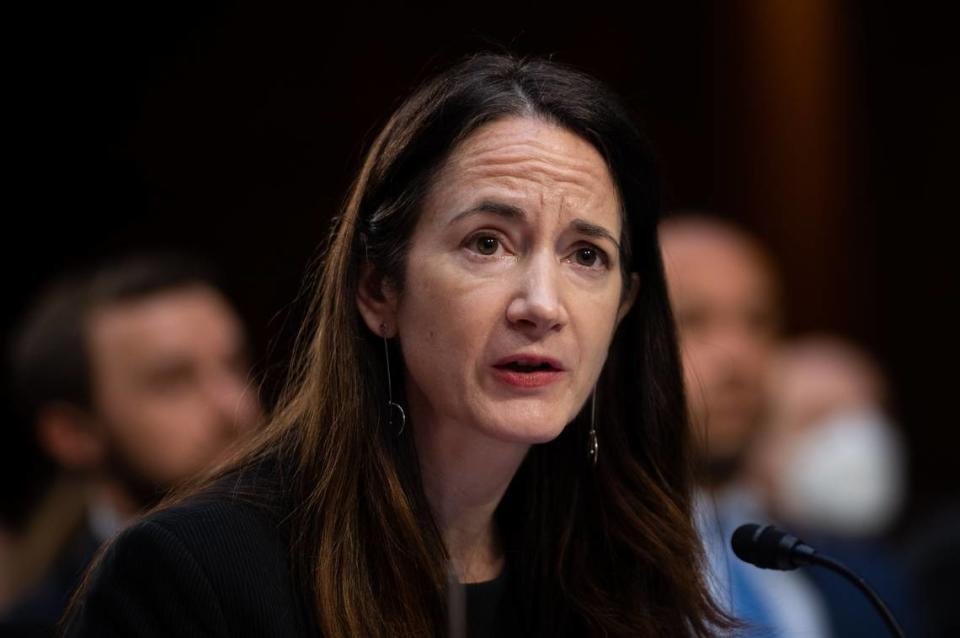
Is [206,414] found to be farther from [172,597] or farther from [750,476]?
[172,597]

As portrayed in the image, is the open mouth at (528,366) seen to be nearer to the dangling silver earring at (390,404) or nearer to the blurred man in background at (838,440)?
the dangling silver earring at (390,404)

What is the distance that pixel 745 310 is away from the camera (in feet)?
14.1

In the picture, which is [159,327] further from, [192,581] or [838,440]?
[838,440]

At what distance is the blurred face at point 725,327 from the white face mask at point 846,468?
5.65 ft

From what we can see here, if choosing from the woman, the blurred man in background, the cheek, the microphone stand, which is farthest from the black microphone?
the blurred man in background

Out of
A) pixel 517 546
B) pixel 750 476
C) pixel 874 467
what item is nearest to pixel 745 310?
pixel 750 476

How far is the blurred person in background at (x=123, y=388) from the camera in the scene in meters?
3.96

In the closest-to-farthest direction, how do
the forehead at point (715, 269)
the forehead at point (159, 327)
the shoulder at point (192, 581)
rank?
the shoulder at point (192, 581), the forehead at point (159, 327), the forehead at point (715, 269)

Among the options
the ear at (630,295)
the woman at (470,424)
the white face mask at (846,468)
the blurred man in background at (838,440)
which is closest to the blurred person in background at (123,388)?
the woman at (470,424)

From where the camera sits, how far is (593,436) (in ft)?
8.83

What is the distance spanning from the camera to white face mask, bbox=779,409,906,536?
6.08m

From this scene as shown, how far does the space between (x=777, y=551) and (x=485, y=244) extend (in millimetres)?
656

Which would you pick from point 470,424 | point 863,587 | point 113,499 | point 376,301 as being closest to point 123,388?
point 113,499

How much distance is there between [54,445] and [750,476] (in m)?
1.94
